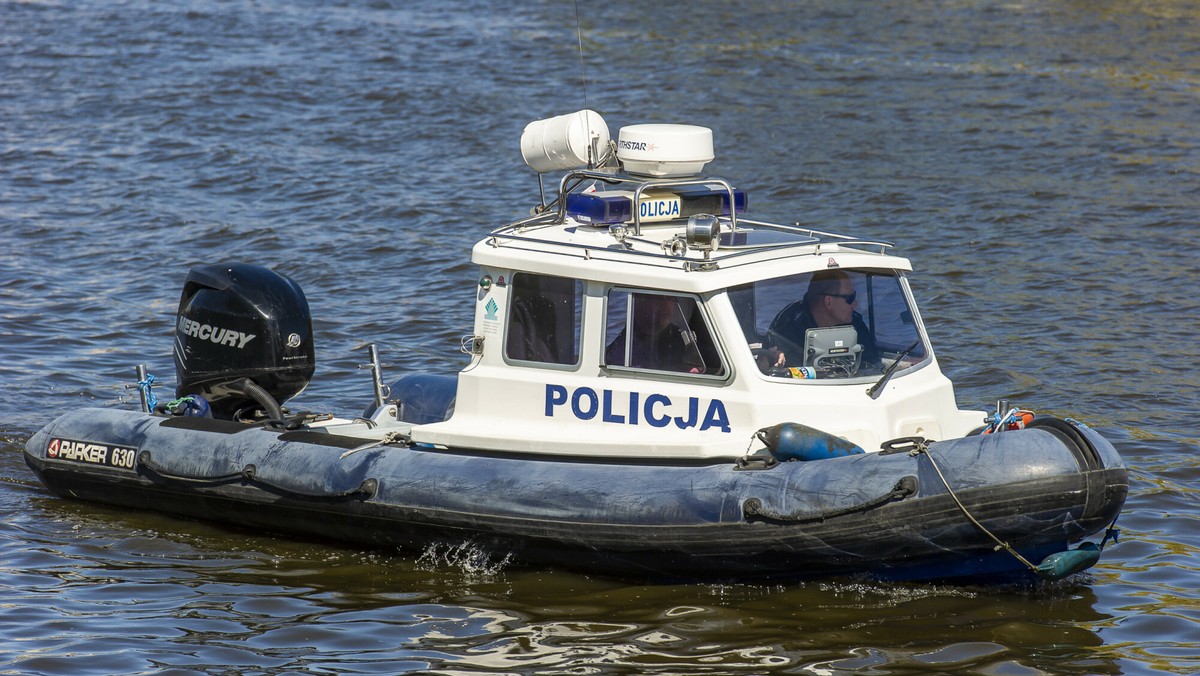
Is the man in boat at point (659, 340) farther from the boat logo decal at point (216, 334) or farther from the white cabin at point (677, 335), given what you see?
the boat logo decal at point (216, 334)

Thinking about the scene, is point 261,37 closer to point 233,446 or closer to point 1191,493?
point 233,446

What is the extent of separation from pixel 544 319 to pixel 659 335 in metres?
0.67

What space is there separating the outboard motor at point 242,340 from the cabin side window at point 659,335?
2225mm

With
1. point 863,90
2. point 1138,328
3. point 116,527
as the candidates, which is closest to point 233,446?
point 116,527

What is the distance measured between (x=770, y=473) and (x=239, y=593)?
2.83 meters

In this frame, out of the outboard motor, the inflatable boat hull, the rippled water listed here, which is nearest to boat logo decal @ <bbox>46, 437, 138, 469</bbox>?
the inflatable boat hull

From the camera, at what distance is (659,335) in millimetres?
7309

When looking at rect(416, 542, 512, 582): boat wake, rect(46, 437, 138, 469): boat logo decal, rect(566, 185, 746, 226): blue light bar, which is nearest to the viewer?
rect(416, 542, 512, 582): boat wake

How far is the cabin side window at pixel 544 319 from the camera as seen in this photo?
753 centimetres

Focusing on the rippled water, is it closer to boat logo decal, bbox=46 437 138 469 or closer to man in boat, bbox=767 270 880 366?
boat logo decal, bbox=46 437 138 469

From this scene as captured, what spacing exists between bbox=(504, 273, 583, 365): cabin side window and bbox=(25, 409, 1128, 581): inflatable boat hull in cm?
56

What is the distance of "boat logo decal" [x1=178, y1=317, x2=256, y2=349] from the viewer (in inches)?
334

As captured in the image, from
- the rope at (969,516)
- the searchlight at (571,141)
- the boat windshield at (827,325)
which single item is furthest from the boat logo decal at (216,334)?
the rope at (969,516)

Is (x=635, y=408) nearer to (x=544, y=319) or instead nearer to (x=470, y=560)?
(x=544, y=319)
